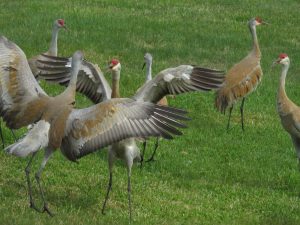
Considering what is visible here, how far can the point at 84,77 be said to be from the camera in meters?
9.66

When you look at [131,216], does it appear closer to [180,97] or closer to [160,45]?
[180,97]

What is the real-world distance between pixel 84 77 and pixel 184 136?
3189mm

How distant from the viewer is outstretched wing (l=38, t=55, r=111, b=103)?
9453 mm

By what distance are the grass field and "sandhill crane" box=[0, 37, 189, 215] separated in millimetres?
740

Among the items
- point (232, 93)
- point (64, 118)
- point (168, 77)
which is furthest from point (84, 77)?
point (232, 93)

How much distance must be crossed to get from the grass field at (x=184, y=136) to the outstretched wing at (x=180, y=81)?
1.30 meters

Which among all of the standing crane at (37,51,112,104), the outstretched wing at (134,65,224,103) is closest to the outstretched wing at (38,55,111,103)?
the standing crane at (37,51,112,104)

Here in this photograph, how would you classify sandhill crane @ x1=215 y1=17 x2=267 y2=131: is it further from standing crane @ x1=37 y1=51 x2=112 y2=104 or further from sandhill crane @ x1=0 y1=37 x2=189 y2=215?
sandhill crane @ x1=0 y1=37 x2=189 y2=215

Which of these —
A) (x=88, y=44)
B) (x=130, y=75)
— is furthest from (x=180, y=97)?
(x=88, y=44)

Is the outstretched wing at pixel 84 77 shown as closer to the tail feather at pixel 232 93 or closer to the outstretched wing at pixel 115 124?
the outstretched wing at pixel 115 124

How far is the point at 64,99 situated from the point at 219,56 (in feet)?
32.0

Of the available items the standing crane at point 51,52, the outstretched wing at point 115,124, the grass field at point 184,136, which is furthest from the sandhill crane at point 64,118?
the standing crane at point 51,52

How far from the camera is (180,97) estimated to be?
1449 centimetres

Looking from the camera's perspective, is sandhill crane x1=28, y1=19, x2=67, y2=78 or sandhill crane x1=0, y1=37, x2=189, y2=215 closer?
sandhill crane x1=0, y1=37, x2=189, y2=215
